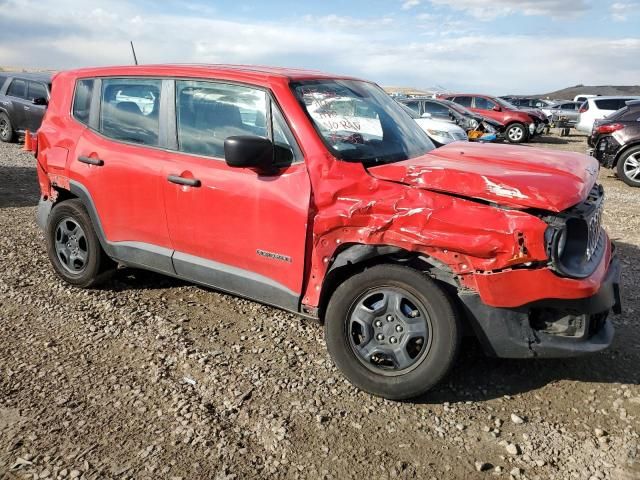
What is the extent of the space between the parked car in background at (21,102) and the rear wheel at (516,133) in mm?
15047

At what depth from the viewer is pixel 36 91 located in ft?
43.5

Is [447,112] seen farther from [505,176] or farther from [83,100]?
[505,176]

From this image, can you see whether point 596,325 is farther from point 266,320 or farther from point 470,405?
point 266,320

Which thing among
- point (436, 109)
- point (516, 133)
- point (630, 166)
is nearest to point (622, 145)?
point (630, 166)

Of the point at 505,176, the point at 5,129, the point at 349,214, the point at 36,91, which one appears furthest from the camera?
the point at 5,129

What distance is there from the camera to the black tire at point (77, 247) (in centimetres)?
436

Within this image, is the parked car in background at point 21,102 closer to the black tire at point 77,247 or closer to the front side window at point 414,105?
the black tire at point 77,247

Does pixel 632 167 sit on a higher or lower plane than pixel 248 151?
lower

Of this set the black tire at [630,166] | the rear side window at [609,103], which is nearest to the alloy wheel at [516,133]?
the rear side window at [609,103]

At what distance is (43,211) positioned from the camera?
4633mm

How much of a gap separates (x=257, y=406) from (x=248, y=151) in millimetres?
1447

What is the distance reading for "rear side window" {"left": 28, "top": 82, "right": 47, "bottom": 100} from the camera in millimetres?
Answer: 13180

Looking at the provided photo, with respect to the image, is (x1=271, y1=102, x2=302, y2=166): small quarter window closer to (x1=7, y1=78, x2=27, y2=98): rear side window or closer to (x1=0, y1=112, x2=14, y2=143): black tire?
(x1=7, y1=78, x2=27, y2=98): rear side window

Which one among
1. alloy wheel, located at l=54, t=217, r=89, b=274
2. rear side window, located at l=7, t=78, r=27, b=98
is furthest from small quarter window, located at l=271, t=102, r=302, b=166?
rear side window, located at l=7, t=78, r=27, b=98
